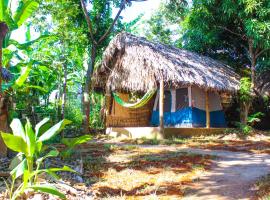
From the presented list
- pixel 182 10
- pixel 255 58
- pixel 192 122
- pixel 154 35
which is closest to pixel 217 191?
pixel 192 122

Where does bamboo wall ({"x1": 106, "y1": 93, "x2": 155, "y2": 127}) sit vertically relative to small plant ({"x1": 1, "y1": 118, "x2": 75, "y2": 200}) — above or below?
above

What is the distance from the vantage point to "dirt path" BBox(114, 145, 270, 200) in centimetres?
385

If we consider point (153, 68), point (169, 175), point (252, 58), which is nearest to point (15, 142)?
point (169, 175)

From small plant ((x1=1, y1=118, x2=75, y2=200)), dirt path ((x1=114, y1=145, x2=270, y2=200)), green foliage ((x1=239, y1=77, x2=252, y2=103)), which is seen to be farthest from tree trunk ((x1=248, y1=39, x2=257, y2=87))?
small plant ((x1=1, y1=118, x2=75, y2=200))

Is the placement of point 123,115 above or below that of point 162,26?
below

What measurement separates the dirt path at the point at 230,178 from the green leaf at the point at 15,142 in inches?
68.5

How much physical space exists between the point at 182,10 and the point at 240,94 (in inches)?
155

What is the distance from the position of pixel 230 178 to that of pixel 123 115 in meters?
7.35

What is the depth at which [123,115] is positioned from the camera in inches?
460

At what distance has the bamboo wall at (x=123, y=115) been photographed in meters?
11.6

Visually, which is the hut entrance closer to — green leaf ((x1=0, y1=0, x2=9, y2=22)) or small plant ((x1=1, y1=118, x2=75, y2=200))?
green leaf ((x1=0, y1=0, x2=9, y2=22))

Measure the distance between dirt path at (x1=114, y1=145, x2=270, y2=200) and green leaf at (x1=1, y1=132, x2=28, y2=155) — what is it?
1741mm

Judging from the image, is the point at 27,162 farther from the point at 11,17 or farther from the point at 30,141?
the point at 11,17

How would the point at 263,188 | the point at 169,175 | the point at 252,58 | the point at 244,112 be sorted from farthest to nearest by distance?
the point at 252,58 → the point at 244,112 → the point at 169,175 → the point at 263,188
